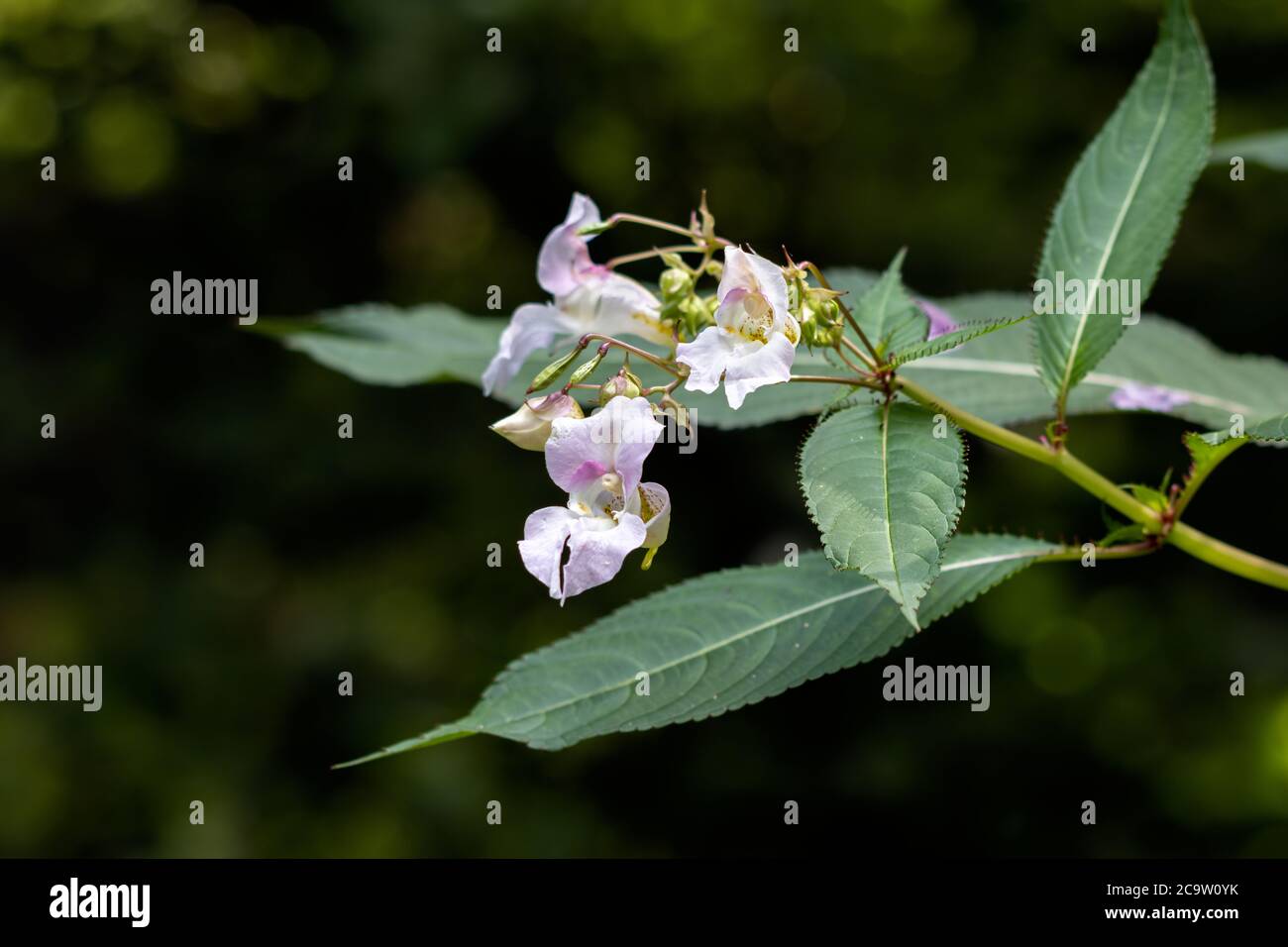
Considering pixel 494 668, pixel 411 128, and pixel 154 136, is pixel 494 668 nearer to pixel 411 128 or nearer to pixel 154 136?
pixel 411 128

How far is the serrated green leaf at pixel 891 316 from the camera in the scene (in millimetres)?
1396

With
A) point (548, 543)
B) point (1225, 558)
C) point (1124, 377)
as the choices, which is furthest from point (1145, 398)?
point (548, 543)

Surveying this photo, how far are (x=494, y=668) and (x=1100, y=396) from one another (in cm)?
311

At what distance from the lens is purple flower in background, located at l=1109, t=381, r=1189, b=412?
71.1 inches

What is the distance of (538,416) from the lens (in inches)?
51.7

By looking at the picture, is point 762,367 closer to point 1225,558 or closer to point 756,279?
point 756,279

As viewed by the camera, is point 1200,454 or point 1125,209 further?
point 1125,209

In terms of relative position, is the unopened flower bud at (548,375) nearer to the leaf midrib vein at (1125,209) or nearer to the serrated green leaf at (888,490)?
the serrated green leaf at (888,490)

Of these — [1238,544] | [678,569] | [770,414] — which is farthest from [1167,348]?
[1238,544]

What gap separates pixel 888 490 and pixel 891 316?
337 millimetres

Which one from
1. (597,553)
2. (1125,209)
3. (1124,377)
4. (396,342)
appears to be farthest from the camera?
(396,342)

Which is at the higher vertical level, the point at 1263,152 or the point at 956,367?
the point at 1263,152

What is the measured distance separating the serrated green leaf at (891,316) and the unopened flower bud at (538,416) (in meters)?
0.33

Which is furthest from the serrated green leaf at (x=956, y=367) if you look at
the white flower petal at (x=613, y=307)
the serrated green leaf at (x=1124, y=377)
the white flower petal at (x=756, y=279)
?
the white flower petal at (x=756, y=279)
